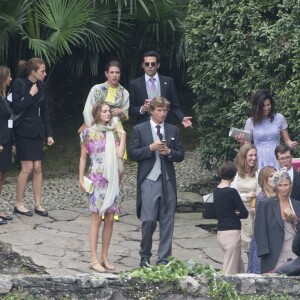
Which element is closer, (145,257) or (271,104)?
(145,257)

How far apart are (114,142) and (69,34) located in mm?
4356

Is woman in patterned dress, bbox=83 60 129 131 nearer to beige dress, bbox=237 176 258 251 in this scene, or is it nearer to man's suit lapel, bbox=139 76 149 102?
man's suit lapel, bbox=139 76 149 102

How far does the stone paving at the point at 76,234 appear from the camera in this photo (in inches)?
434

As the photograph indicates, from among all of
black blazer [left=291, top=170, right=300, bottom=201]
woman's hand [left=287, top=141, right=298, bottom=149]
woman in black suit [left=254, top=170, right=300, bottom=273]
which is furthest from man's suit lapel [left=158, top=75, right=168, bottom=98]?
woman in black suit [left=254, top=170, right=300, bottom=273]

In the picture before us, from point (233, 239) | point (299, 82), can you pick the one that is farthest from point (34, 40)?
point (233, 239)

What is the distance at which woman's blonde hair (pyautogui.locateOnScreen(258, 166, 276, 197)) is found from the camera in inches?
393

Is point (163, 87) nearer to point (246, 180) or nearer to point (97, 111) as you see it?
point (97, 111)

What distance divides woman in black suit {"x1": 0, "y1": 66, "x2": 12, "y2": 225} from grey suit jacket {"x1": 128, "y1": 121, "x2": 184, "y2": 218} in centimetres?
179

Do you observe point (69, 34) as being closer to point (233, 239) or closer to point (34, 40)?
point (34, 40)

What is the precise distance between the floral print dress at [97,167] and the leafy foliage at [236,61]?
251 cm

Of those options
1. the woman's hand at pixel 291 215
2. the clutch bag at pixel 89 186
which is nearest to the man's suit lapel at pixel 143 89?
the clutch bag at pixel 89 186

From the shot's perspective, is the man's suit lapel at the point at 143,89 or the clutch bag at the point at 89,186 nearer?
the clutch bag at the point at 89,186

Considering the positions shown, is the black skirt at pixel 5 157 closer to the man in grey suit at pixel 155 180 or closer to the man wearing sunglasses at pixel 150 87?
the man wearing sunglasses at pixel 150 87

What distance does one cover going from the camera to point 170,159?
35.2ft
